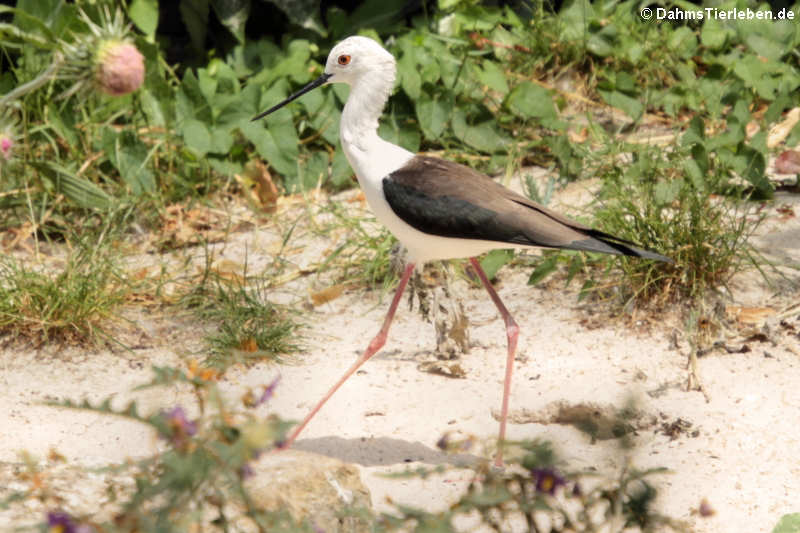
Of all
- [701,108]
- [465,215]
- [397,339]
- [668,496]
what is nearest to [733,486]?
[668,496]

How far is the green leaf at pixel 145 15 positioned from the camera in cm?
480

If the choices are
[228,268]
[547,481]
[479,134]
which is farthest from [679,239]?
[547,481]

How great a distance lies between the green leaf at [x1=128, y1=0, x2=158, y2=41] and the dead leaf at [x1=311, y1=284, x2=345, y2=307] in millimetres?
1589

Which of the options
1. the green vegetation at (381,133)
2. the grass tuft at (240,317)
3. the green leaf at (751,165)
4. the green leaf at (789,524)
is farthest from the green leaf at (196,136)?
the green leaf at (789,524)

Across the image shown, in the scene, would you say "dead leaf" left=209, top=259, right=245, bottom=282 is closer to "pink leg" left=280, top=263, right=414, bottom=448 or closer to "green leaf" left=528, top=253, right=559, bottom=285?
"pink leg" left=280, top=263, right=414, bottom=448

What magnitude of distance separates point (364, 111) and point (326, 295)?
96cm

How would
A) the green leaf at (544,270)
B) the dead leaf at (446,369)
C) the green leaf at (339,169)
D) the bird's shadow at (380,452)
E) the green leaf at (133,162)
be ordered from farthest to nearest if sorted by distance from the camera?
the green leaf at (339,169)
the green leaf at (133,162)
the green leaf at (544,270)
the dead leaf at (446,369)
the bird's shadow at (380,452)

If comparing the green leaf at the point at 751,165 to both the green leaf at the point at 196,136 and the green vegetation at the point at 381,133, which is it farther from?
the green leaf at the point at 196,136

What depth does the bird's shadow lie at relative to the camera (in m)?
3.06

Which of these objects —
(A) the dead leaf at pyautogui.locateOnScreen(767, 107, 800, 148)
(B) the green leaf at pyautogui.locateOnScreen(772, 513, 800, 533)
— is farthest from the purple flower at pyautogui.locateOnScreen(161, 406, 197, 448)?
(A) the dead leaf at pyautogui.locateOnScreen(767, 107, 800, 148)

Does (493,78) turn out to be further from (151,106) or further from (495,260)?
(151,106)

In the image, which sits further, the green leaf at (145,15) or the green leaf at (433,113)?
the green leaf at (145,15)

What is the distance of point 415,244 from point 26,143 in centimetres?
215

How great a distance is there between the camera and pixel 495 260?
392cm
